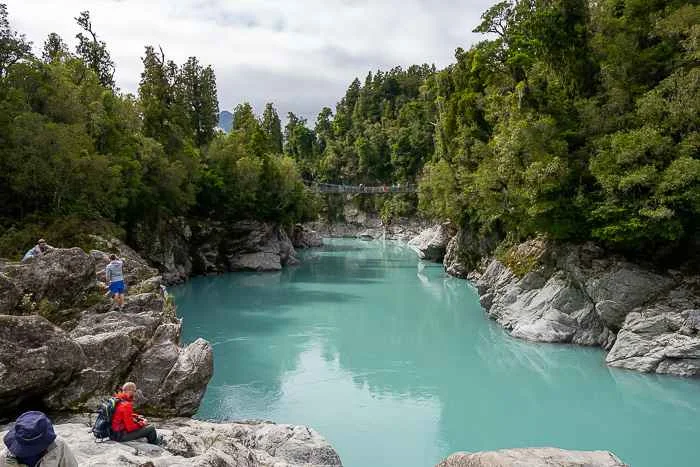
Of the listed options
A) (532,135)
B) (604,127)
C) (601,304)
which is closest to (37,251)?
(532,135)

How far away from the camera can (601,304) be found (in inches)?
691

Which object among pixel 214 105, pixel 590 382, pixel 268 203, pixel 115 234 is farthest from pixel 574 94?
pixel 214 105

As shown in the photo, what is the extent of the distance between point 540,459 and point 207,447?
13.8 ft

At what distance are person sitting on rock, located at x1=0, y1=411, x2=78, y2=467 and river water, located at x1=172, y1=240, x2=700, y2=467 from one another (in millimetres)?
7605

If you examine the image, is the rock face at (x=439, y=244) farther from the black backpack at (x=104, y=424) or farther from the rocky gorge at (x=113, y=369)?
the black backpack at (x=104, y=424)

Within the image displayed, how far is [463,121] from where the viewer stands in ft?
114

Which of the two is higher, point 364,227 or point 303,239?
point 364,227

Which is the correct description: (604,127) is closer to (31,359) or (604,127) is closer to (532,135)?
(532,135)

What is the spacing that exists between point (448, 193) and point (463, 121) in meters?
4.71

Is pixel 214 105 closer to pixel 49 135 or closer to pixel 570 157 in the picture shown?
pixel 49 135

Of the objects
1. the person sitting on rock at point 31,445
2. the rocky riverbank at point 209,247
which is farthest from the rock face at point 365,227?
the person sitting on rock at point 31,445

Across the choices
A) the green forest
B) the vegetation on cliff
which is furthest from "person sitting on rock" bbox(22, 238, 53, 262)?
the vegetation on cliff

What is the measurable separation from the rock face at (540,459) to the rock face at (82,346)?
559 cm

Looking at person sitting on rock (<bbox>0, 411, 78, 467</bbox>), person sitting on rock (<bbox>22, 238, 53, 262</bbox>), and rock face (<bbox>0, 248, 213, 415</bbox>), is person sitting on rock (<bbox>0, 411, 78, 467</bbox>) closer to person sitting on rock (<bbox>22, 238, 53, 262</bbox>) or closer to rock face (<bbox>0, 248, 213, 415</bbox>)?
rock face (<bbox>0, 248, 213, 415</bbox>)
